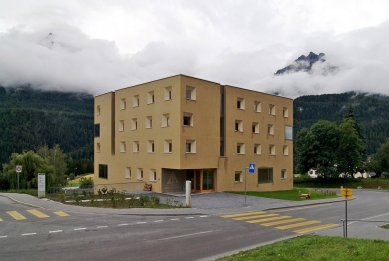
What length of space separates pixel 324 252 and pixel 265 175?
34.3m

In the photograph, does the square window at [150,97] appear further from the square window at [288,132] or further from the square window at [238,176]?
the square window at [288,132]

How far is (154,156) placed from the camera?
120 ft

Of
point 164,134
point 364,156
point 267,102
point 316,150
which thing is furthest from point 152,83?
point 364,156

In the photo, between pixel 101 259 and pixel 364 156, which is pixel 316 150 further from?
pixel 101 259

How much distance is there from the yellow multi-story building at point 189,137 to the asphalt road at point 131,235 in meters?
12.0

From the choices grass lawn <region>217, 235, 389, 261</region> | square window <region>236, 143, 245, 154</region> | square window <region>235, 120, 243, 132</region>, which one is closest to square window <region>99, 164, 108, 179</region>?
square window <region>236, 143, 245, 154</region>

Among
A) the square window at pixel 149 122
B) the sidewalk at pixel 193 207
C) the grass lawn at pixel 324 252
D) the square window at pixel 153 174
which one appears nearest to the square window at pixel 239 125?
the square window at pixel 149 122

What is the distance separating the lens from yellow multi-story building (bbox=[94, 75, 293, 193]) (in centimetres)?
3522

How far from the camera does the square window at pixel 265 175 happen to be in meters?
43.6

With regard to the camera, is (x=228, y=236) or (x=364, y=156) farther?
(x=364, y=156)

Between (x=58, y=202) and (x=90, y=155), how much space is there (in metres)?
162

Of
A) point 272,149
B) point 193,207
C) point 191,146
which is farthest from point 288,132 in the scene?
point 193,207

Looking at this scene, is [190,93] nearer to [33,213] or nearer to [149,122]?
[149,122]

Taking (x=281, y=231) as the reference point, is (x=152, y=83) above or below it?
above
